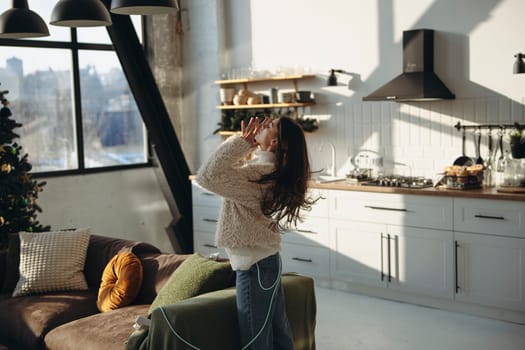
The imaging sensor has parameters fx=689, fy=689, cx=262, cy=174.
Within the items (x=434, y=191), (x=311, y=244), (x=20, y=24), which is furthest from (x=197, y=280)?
(x=311, y=244)

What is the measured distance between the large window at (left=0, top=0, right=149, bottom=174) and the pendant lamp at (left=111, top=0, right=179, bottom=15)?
3.27 meters

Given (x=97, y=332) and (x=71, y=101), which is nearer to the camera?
(x=97, y=332)

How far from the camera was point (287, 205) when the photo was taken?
312 centimetres

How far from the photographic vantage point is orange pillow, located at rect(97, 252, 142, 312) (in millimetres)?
4113

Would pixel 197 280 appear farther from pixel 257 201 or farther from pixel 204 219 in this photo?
pixel 204 219

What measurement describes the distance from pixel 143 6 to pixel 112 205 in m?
4.10

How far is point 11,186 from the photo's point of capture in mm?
5355

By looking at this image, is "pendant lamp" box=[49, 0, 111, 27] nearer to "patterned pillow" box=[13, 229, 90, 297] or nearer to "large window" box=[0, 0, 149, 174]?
"patterned pillow" box=[13, 229, 90, 297]

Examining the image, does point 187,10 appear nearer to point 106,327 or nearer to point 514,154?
point 514,154

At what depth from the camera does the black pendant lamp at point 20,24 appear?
12.2 ft

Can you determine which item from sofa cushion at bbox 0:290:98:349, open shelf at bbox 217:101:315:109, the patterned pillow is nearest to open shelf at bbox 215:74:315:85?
open shelf at bbox 217:101:315:109

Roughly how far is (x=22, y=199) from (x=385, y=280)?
299 centimetres

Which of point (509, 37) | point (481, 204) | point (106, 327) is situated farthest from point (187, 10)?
point (106, 327)

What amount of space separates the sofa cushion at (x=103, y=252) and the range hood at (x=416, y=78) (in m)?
2.31
